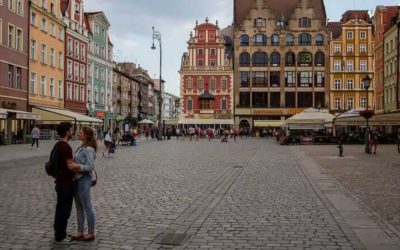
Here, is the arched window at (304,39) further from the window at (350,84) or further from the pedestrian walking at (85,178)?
the pedestrian walking at (85,178)

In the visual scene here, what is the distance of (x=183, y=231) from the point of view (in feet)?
27.0

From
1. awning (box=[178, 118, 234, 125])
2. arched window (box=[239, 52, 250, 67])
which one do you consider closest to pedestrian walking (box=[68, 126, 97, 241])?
awning (box=[178, 118, 234, 125])

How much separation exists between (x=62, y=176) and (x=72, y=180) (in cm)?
16

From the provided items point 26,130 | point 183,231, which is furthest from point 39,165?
point 26,130

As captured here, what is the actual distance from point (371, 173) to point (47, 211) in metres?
11.8

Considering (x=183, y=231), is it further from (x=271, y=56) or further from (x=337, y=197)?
(x=271, y=56)

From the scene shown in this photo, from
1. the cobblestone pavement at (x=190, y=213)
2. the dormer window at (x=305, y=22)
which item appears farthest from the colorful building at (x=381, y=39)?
the cobblestone pavement at (x=190, y=213)

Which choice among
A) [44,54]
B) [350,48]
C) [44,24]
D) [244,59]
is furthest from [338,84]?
[44,24]

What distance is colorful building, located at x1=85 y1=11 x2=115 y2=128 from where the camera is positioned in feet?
231

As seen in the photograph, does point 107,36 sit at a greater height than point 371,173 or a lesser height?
greater

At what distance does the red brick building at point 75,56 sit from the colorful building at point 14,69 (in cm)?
1261

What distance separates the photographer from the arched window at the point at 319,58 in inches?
3445

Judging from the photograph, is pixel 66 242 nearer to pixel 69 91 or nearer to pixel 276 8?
pixel 69 91

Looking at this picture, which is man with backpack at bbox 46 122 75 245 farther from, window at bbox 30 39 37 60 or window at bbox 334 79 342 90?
window at bbox 334 79 342 90
